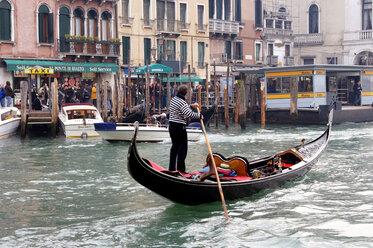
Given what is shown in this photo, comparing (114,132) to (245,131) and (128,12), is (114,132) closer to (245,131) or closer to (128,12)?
(245,131)

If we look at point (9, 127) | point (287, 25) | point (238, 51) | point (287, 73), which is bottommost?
point (9, 127)

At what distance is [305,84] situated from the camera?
2188cm

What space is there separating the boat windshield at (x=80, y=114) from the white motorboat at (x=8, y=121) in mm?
1464

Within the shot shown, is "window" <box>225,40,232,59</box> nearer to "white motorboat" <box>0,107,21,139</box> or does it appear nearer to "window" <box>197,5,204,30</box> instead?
"window" <box>197,5,204,30</box>

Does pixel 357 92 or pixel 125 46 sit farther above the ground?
pixel 125 46

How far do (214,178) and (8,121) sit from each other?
35.0 ft

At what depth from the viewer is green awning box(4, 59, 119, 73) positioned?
2108cm

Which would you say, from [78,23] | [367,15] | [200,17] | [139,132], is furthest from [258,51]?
[139,132]

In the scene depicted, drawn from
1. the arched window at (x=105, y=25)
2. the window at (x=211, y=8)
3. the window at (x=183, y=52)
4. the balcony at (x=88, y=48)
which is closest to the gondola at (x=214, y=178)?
the balcony at (x=88, y=48)

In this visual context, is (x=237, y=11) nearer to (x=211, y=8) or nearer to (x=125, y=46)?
(x=211, y=8)

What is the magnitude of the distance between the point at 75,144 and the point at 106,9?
1034 centimetres

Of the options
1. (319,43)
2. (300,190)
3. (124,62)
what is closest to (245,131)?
(124,62)

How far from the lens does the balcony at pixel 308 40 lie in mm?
34062

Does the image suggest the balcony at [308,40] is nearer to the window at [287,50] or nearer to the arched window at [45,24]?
the window at [287,50]
